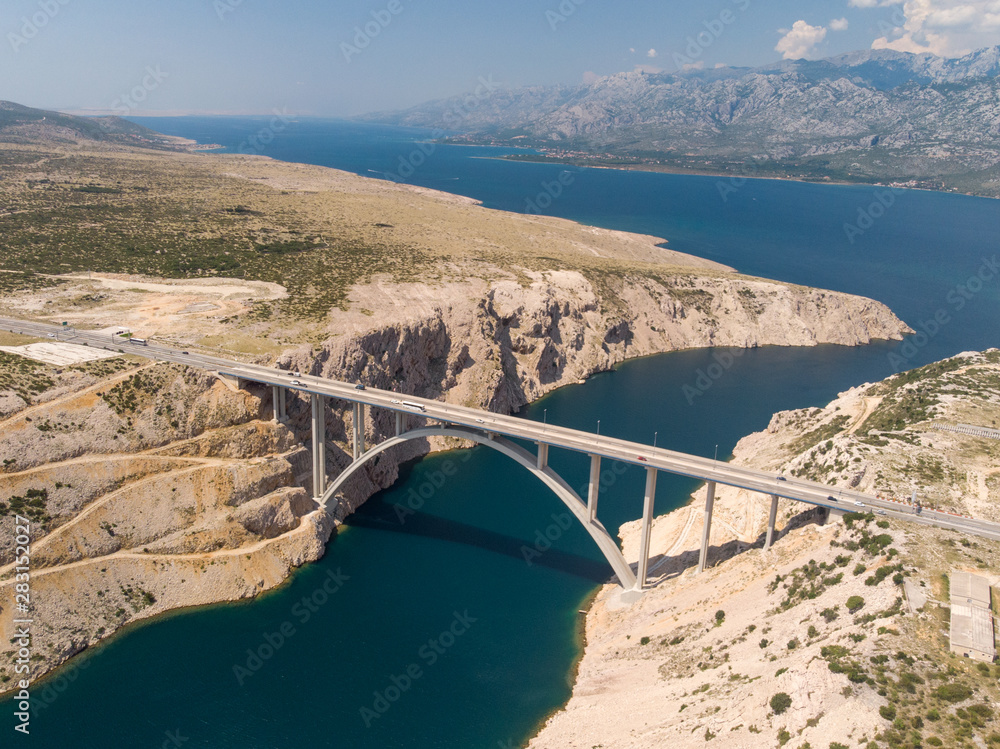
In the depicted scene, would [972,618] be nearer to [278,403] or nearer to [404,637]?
[404,637]

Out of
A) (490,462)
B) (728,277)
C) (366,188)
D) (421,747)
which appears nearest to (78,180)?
(366,188)

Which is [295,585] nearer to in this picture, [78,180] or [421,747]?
[421,747]

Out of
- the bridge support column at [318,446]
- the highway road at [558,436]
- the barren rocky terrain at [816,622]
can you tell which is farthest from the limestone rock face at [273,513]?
the barren rocky terrain at [816,622]

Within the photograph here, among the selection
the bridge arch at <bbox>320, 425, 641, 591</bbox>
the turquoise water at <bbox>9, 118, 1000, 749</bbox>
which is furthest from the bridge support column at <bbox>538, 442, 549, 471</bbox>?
the turquoise water at <bbox>9, 118, 1000, 749</bbox>

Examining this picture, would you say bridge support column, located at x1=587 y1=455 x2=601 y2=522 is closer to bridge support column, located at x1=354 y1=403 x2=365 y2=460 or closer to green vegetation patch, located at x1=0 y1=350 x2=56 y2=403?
bridge support column, located at x1=354 y1=403 x2=365 y2=460

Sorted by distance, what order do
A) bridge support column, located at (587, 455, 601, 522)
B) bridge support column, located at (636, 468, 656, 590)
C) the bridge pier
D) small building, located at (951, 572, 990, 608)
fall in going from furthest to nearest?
1. the bridge pier
2. bridge support column, located at (587, 455, 601, 522)
3. bridge support column, located at (636, 468, 656, 590)
4. small building, located at (951, 572, 990, 608)
